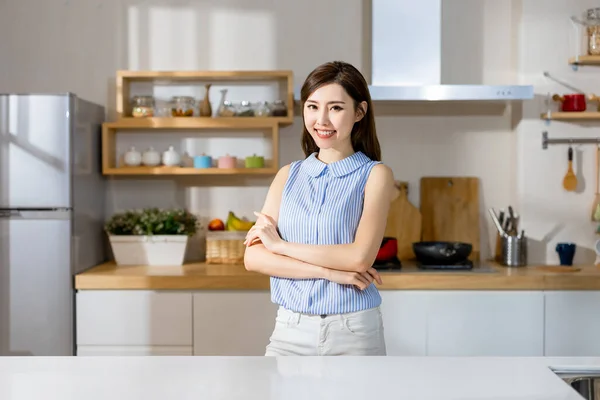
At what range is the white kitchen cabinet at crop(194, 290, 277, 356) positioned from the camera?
3615 millimetres

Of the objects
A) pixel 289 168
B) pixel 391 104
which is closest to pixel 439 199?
pixel 391 104

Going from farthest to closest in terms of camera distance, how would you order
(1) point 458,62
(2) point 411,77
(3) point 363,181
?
(1) point 458,62 → (2) point 411,77 → (3) point 363,181

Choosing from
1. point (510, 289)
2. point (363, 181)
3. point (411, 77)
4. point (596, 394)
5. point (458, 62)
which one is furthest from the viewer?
point (458, 62)

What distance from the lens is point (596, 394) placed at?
1.80m

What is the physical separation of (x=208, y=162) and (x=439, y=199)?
48.1 inches

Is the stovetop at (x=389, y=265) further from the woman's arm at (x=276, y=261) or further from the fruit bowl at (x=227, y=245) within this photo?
the woman's arm at (x=276, y=261)

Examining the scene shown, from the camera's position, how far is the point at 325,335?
2100mm

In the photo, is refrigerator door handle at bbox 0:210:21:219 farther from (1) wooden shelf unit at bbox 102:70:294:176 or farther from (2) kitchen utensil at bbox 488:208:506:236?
(2) kitchen utensil at bbox 488:208:506:236

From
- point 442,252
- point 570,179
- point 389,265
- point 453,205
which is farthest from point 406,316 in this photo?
point 570,179

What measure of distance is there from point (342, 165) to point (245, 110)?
6.34ft

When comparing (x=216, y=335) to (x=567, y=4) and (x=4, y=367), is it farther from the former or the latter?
(x=567, y=4)

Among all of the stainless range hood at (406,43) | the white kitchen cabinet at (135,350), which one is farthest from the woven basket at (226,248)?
the stainless range hood at (406,43)

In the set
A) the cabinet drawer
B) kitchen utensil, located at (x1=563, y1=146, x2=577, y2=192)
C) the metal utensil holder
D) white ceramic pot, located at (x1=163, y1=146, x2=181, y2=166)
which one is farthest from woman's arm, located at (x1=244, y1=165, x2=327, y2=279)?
kitchen utensil, located at (x1=563, y1=146, x2=577, y2=192)

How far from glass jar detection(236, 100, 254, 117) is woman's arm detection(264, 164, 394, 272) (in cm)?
196
